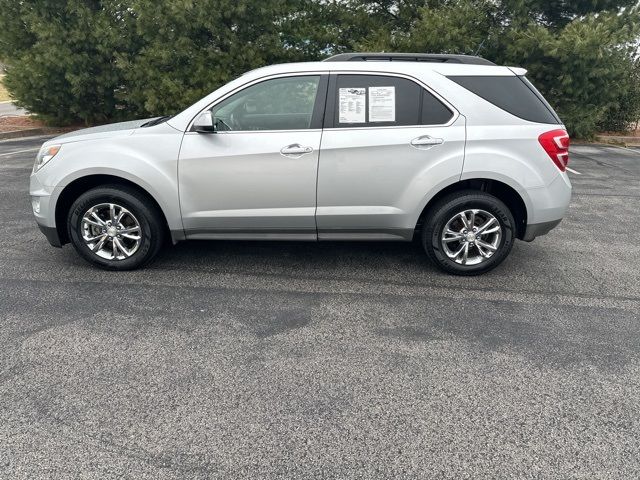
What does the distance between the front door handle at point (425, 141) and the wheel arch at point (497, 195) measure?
1.31 ft

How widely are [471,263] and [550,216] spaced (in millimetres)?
765

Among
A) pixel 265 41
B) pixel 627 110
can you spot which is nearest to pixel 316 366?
→ pixel 265 41

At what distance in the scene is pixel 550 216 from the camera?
4.25 metres

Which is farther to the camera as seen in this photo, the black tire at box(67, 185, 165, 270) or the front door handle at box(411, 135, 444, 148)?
the black tire at box(67, 185, 165, 270)

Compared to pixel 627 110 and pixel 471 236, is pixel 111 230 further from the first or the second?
pixel 627 110

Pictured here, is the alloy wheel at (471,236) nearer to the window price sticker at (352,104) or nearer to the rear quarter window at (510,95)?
the rear quarter window at (510,95)

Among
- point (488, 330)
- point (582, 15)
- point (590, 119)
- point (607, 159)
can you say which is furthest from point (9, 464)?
point (582, 15)

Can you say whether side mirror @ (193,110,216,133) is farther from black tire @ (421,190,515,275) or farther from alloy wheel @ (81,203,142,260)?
black tire @ (421,190,515,275)

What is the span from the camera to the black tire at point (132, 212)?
4.20 m

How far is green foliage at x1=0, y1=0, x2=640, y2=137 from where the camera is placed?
10609mm

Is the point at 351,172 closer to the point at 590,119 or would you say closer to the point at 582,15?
the point at 590,119

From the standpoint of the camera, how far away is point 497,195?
14.5 ft

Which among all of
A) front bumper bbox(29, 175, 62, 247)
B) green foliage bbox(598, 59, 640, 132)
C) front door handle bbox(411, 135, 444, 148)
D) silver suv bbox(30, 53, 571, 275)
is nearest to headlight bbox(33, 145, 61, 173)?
silver suv bbox(30, 53, 571, 275)

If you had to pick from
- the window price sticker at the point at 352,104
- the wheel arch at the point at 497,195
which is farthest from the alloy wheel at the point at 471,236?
the window price sticker at the point at 352,104
